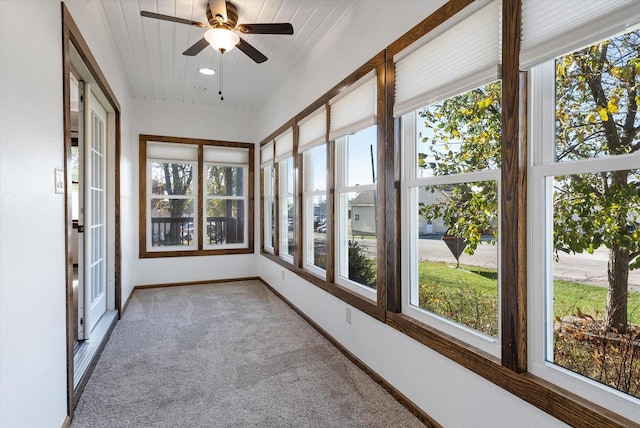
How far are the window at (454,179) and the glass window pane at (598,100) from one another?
301 millimetres

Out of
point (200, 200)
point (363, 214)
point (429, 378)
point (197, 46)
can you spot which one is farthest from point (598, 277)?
point (200, 200)

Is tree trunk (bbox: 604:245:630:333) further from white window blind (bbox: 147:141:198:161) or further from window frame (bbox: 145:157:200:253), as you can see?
white window blind (bbox: 147:141:198:161)

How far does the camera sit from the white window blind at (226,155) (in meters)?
5.84

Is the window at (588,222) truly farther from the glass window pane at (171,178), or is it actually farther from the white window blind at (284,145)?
the glass window pane at (171,178)

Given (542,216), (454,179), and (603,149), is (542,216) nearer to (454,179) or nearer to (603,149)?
(603,149)

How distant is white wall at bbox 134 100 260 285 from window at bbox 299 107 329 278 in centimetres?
214

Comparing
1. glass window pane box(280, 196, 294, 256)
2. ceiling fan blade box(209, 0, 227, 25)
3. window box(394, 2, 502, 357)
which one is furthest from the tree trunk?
glass window pane box(280, 196, 294, 256)

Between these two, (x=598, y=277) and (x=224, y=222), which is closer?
(x=598, y=277)

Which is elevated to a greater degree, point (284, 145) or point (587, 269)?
point (284, 145)

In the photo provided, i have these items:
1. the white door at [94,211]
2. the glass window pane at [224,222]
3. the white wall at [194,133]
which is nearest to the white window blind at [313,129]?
the white door at [94,211]

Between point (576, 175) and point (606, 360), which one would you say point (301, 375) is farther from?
point (576, 175)

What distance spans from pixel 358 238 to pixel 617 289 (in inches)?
76.9

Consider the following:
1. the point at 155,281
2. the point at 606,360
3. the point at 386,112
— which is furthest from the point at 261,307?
the point at 606,360

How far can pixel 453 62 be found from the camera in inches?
73.5
